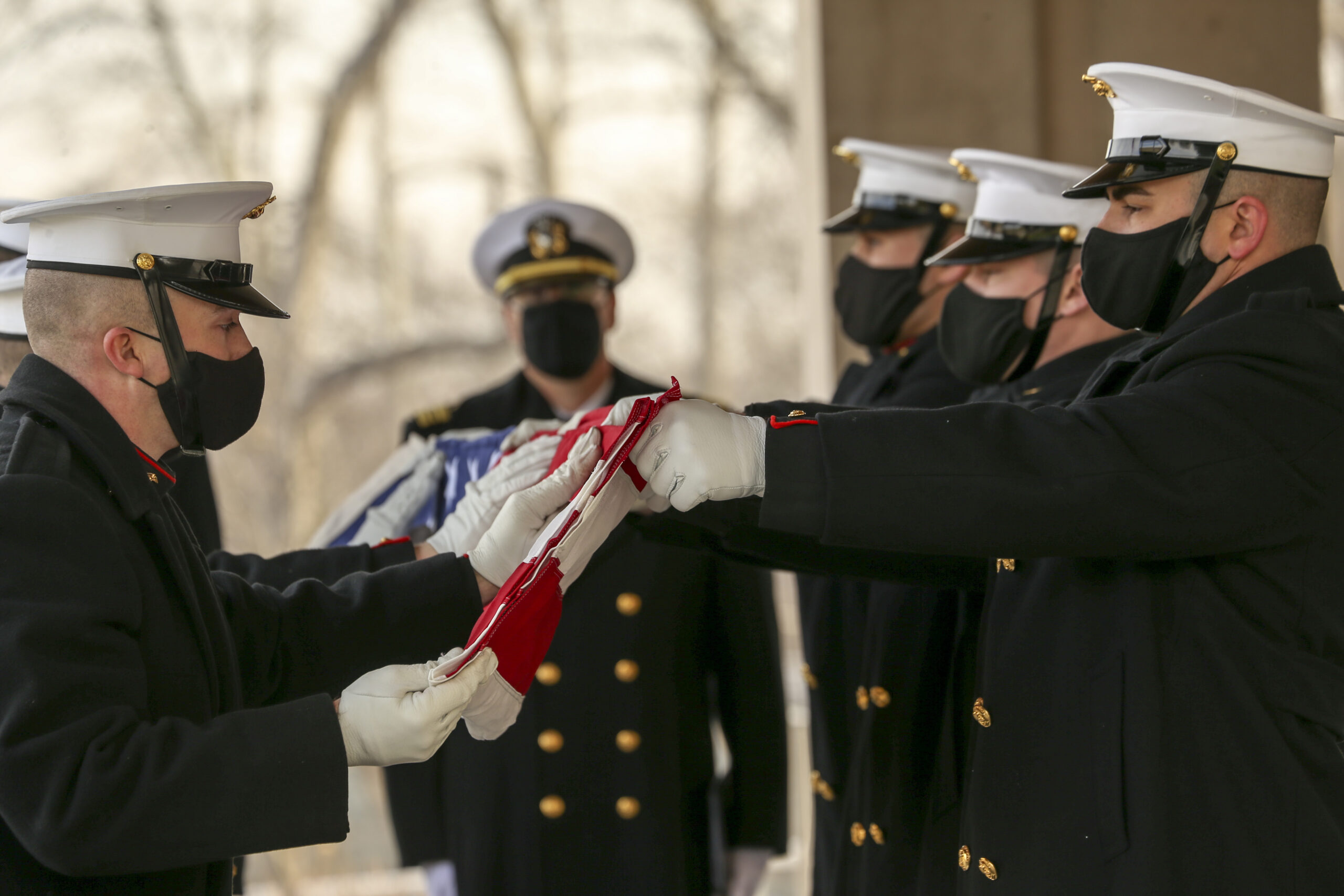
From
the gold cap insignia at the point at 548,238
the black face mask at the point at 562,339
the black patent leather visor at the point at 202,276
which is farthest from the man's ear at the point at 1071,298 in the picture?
the black patent leather visor at the point at 202,276

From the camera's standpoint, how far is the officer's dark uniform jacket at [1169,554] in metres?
1.52

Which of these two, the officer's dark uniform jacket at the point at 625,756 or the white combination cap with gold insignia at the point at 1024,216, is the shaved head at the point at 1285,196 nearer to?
the white combination cap with gold insignia at the point at 1024,216

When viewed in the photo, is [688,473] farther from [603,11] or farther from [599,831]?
[603,11]

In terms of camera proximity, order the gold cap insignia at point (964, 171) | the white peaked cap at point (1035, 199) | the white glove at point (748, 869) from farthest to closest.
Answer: the white glove at point (748, 869) → the gold cap insignia at point (964, 171) → the white peaked cap at point (1035, 199)

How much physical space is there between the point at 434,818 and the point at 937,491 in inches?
68.9

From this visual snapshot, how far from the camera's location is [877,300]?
3.01 meters

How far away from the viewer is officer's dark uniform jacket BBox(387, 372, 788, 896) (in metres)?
2.71

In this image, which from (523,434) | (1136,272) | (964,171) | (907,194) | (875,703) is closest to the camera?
(1136,272)

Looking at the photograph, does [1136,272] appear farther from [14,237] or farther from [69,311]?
[14,237]

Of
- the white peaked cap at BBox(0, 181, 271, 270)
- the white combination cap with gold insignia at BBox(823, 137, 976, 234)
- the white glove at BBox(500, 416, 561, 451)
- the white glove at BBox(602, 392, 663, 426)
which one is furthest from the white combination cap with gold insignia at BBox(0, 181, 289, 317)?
the white combination cap with gold insignia at BBox(823, 137, 976, 234)

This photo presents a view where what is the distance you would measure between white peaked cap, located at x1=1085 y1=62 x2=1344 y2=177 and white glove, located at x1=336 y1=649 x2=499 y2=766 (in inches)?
51.8

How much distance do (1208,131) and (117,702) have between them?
1.66m

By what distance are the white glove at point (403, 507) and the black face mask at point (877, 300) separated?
1.08 m

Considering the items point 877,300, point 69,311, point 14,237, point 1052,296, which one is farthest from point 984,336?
point 14,237
